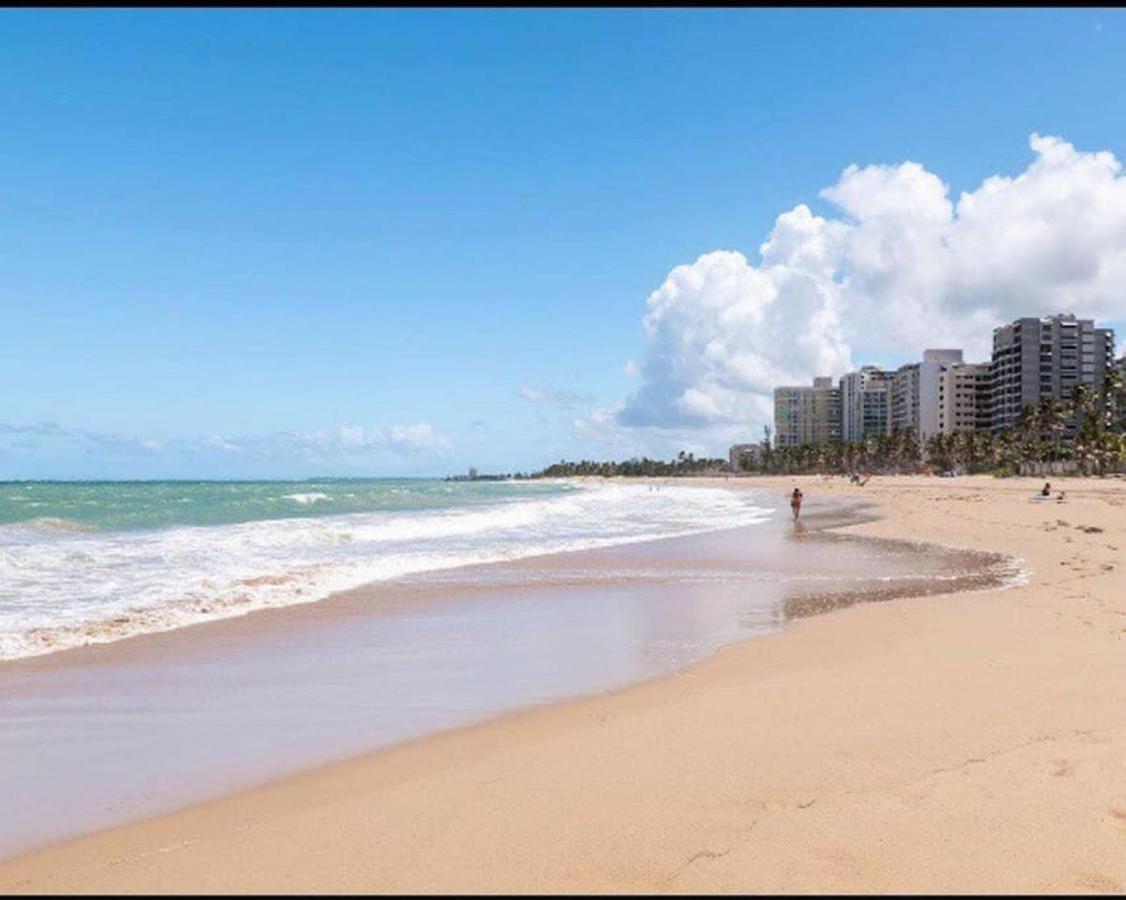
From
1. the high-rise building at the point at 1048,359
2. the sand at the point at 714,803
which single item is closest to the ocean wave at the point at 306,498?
the sand at the point at 714,803

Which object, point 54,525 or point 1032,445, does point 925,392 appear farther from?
point 54,525

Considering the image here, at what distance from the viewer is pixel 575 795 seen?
4879 millimetres

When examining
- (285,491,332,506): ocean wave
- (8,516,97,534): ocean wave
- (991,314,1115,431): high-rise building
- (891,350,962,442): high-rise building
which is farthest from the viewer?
(891,350,962,442): high-rise building

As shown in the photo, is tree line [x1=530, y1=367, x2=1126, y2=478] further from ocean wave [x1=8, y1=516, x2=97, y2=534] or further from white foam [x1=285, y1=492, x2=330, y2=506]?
ocean wave [x1=8, y1=516, x2=97, y2=534]

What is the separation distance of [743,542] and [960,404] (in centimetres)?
17213

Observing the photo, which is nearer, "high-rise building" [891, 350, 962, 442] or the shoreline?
the shoreline

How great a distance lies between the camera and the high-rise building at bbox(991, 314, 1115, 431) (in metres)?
158

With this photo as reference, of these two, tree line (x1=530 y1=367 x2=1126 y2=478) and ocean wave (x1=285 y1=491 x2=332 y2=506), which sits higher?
tree line (x1=530 y1=367 x2=1126 y2=478)

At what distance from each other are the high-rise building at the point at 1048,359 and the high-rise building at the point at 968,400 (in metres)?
10.4

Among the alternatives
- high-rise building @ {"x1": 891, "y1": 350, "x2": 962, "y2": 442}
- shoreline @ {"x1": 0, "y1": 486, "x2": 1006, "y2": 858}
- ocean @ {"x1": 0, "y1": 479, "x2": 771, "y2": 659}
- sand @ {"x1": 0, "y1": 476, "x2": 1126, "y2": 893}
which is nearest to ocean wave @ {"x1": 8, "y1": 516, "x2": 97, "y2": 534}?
ocean @ {"x1": 0, "y1": 479, "x2": 771, "y2": 659}

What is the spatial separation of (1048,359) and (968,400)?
2213 centimetres

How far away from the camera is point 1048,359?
159 m

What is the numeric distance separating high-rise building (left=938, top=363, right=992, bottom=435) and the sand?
18739 cm

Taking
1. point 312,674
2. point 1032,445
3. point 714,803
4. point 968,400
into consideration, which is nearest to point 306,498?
point 312,674
